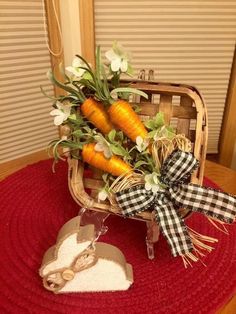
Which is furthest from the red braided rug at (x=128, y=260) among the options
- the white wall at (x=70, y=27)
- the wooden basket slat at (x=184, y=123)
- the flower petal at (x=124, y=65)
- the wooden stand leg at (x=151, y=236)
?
the white wall at (x=70, y=27)

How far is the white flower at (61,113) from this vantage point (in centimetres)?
60

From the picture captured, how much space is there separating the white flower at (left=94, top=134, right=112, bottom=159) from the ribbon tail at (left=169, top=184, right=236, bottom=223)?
154mm

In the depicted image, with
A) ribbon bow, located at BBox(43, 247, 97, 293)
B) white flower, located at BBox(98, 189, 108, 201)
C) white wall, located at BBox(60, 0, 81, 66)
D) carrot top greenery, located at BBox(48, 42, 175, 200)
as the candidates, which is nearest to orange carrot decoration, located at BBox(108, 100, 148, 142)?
carrot top greenery, located at BBox(48, 42, 175, 200)

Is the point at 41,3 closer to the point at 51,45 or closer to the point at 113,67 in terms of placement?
the point at 51,45

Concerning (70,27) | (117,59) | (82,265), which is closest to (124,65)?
(117,59)

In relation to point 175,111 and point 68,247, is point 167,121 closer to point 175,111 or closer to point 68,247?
point 175,111

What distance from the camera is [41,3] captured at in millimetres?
1161

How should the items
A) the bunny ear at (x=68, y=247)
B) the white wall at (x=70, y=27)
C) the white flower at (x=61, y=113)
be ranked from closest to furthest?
the bunny ear at (x=68, y=247), the white flower at (x=61, y=113), the white wall at (x=70, y=27)

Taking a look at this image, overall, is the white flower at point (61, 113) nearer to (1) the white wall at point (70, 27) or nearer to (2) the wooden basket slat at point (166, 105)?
(2) the wooden basket slat at point (166, 105)

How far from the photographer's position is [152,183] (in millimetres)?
553

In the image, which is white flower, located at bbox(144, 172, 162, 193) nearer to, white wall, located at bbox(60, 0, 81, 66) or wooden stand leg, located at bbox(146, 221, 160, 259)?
wooden stand leg, located at bbox(146, 221, 160, 259)

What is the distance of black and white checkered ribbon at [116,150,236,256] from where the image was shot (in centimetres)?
53

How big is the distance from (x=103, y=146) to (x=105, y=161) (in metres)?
0.03

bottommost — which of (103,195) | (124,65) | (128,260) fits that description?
(128,260)
